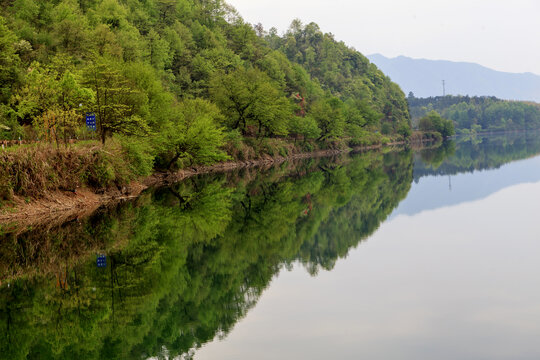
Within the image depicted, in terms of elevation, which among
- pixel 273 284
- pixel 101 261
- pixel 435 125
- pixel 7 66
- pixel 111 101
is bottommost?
pixel 273 284

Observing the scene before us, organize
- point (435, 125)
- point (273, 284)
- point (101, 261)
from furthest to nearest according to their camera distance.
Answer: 1. point (435, 125)
2. point (101, 261)
3. point (273, 284)

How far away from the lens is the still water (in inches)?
524

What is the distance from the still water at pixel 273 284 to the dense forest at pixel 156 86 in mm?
11784

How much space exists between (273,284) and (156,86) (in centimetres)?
3769

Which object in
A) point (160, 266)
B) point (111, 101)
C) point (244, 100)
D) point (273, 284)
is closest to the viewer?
point (273, 284)

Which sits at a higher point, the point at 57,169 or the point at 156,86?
the point at 156,86

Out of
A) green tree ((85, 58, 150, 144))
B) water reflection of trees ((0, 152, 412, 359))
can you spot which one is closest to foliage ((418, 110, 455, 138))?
water reflection of trees ((0, 152, 412, 359))

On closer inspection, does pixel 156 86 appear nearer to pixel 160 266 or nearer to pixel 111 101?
pixel 111 101

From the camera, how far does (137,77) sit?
168 ft

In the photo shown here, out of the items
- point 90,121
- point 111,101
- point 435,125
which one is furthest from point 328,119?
point 435,125

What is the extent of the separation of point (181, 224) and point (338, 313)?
1633 cm

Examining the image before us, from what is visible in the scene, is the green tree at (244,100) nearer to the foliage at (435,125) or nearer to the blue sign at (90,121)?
the blue sign at (90,121)

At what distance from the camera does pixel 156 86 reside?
2069 inches

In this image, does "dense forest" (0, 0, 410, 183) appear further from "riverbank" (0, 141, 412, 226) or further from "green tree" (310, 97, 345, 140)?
"riverbank" (0, 141, 412, 226)
